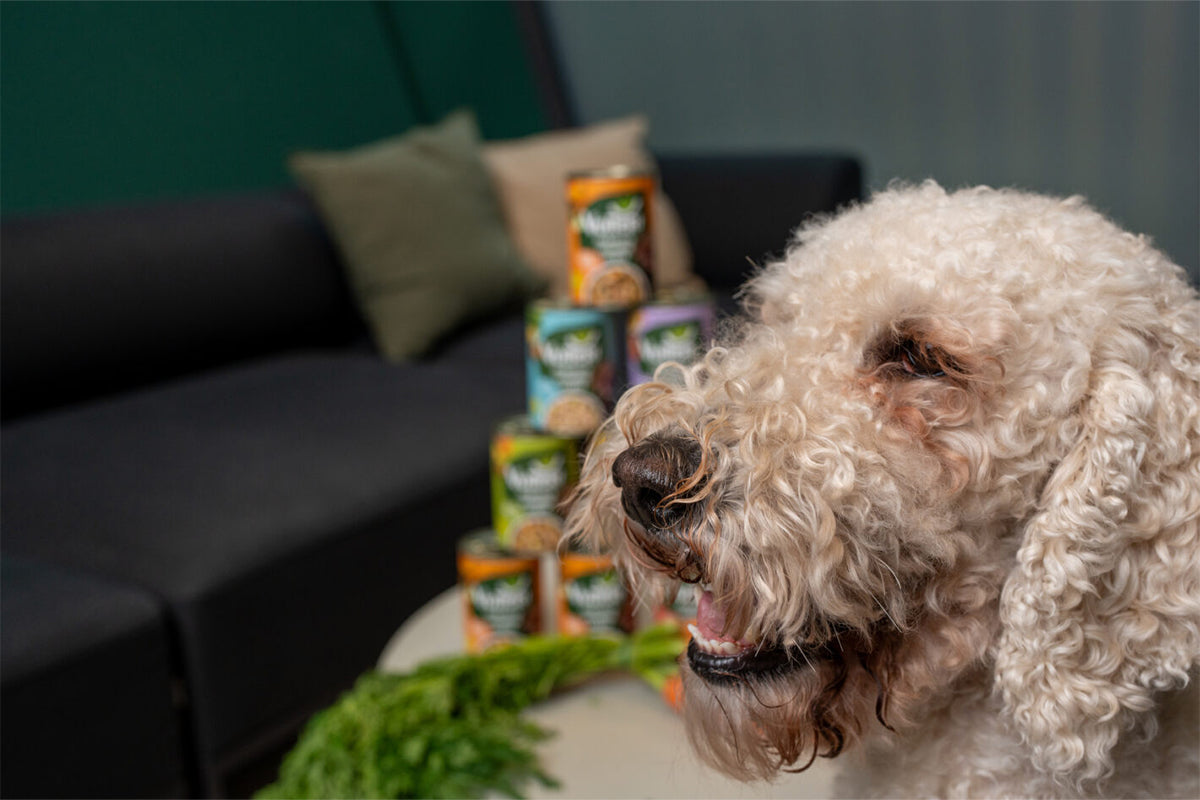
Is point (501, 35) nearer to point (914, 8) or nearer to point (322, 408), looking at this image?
point (914, 8)

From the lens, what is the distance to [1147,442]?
2.63ft

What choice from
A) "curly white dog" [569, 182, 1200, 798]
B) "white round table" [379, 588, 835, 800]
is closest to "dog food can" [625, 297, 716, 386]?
"white round table" [379, 588, 835, 800]

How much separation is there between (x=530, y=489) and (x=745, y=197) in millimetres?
2169

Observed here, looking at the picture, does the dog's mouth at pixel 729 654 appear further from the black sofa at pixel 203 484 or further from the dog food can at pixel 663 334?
the black sofa at pixel 203 484

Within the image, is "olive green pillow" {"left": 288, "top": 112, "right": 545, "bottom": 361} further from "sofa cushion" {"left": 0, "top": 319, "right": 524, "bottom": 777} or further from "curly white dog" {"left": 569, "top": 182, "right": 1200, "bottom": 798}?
"curly white dog" {"left": 569, "top": 182, "right": 1200, "bottom": 798}

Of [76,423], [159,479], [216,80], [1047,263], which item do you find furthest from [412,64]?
[1047,263]

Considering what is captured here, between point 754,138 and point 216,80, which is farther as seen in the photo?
point 754,138

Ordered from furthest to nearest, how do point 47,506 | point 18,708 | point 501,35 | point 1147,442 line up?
point 501,35, point 47,506, point 18,708, point 1147,442

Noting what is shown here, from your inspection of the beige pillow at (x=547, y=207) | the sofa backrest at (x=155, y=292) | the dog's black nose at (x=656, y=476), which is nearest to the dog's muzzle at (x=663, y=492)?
the dog's black nose at (x=656, y=476)

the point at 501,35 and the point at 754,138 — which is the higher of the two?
the point at 501,35

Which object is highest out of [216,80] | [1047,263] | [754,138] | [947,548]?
[216,80]

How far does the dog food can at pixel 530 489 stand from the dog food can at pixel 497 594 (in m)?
0.03

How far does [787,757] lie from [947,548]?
22 centimetres

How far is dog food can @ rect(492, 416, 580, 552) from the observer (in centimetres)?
154
